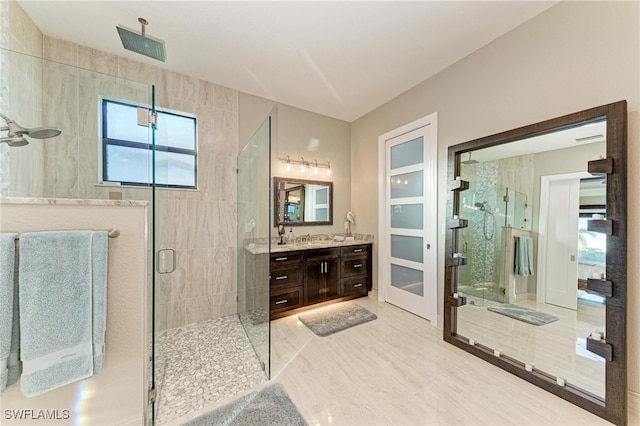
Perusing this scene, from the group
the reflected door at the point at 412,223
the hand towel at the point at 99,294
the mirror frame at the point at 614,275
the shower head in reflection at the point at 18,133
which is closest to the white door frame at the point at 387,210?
the reflected door at the point at 412,223

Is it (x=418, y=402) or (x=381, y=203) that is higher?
(x=381, y=203)

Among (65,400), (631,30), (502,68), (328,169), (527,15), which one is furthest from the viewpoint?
(328,169)

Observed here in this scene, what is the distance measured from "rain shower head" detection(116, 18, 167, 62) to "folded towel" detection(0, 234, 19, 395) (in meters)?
1.98

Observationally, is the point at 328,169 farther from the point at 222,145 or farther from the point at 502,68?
the point at 502,68

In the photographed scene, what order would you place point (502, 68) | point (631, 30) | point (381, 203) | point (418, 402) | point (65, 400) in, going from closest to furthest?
point (65, 400) < point (631, 30) < point (418, 402) < point (502, 68) < point (381, 203)

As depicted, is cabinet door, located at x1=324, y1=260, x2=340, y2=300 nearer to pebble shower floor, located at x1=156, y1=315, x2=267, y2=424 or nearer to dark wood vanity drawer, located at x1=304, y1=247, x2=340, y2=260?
dark wood vanity drawer, located at x1=304, y1=247, x2=340, y2=260

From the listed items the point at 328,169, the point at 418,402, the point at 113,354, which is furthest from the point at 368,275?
the point at 113,354

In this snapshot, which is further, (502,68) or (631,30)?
(502,68)

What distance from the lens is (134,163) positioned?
1739 millimetres

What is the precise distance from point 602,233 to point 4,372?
3.51m

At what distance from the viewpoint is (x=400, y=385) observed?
1.81 meters

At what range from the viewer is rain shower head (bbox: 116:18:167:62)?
2031 millimetres

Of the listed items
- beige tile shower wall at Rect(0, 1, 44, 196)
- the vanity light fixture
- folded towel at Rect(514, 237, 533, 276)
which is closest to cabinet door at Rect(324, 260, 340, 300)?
the vanity light fixture

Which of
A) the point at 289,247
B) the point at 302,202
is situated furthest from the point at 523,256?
the point at 302,202
